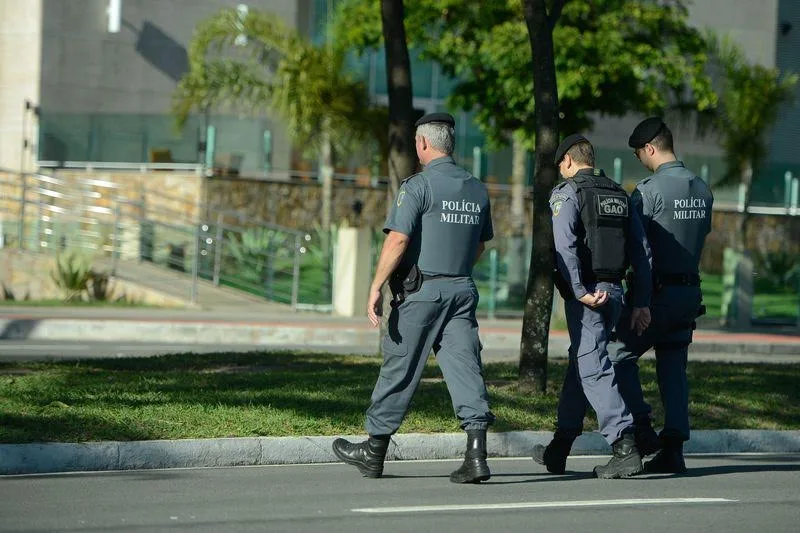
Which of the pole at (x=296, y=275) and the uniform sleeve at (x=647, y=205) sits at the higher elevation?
the uniform sleeve at (x=647, y=205)

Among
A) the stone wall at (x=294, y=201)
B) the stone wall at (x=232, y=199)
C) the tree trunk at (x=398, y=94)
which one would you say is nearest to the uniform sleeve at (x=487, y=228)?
the tree trunk at (x=398, y=94)

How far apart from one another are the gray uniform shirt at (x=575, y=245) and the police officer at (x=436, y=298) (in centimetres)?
44

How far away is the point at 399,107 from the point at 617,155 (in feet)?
63.8

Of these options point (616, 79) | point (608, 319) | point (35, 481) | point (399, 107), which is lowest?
point (35, 481)

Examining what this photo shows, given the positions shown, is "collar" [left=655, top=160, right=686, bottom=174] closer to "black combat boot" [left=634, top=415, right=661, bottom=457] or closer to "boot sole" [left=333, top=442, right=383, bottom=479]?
"black combat boot" [left=634, top=415, right=661, bottom=457]

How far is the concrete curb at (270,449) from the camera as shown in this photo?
8070 mm

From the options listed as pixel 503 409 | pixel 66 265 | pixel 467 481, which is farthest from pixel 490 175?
pixel 467 481

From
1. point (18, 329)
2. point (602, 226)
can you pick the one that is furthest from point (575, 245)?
point (18, 329)

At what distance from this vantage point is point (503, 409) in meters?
9.99

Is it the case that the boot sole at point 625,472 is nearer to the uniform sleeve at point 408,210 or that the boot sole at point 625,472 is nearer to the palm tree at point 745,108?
the uniform sleeve at point 408,210

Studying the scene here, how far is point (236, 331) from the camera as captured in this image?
757 inches

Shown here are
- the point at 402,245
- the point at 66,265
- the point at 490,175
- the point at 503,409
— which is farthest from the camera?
the point at 490,175

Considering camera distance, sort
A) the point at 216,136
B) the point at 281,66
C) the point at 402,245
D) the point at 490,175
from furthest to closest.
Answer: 1. the point at 490,175
2. the point at 216,136
3. the point at 281,66
4. the point at 402,245

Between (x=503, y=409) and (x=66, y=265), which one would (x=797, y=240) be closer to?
(x=66, y=265)
